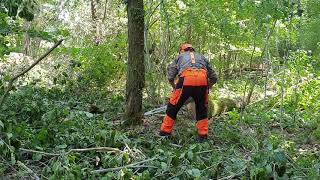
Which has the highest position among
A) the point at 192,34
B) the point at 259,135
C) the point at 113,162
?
the point at 192,34

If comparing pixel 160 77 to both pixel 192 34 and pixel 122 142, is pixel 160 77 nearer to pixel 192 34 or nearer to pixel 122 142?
pixel 192 34

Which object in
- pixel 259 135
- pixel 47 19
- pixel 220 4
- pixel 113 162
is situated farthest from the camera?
pixel 47 19

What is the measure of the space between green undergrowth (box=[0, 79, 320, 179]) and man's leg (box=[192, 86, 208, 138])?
0.21 m

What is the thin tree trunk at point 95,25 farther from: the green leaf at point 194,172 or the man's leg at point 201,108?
the green leaf at point 194,172

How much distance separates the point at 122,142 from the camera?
4980mm

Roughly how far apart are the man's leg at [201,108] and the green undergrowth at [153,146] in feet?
0.68

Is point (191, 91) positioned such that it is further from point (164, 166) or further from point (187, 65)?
point (164, 166)

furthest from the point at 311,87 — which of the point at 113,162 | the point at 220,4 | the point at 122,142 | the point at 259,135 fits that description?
the point at 113,162

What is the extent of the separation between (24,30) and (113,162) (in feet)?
6.29

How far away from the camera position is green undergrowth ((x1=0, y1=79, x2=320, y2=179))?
395 cm

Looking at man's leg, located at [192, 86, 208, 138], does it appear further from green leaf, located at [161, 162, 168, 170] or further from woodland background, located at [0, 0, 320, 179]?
green leaf, located at [161, 162, 168, 170]

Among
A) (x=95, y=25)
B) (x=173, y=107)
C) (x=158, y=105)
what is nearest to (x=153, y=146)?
(x=173, y=107)

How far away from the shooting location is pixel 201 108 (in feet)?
22.0

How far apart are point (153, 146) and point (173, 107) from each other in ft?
4.51
